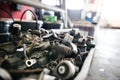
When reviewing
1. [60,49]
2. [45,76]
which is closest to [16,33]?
[60,49]

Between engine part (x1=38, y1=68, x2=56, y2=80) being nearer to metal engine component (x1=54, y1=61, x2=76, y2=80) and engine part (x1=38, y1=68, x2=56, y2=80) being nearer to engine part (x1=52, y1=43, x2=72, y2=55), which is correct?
metal engine component (x1=54, y1=61, x2=76, y2=80)

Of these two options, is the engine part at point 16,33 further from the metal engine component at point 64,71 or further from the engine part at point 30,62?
the metal engine component at point 64,71

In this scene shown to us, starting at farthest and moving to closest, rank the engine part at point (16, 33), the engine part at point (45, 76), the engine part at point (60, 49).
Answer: the engine part at point (16, 33) → the engine part at point (60, 49) → the engine part at point (45, 76)

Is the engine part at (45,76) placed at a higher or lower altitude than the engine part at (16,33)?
lower

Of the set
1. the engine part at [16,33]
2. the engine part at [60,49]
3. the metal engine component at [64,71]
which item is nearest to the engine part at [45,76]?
the metal engine component at [64,71]

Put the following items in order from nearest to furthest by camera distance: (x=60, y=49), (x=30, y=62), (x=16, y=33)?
1. (x=30, y=62)
2. (x=60, y=49)
3. (x=16, y=33)

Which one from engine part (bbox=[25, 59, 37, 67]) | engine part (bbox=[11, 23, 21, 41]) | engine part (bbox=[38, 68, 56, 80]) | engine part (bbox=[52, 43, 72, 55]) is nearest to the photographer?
engine part (bbox=[38, 68, 56, 80])

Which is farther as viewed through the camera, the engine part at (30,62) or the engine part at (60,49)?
the engine part at (60,49)

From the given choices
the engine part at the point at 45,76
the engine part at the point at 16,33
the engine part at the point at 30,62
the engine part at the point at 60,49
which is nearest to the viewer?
the engine part at the point at 45,76

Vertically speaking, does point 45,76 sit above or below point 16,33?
below

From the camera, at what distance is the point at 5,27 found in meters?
1.25

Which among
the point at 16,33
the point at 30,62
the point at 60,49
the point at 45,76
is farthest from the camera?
the point at 16,33

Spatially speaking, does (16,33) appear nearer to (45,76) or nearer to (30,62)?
(30,62)

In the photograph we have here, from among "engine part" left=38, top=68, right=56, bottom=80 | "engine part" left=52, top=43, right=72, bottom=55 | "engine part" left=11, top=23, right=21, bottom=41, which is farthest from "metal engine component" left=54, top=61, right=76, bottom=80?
"engine part" left=11, top=23, right=21, bottom=41
